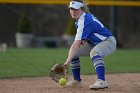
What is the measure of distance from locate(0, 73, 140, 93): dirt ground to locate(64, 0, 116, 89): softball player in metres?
0.35

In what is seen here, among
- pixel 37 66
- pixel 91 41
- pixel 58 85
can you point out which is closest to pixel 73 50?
pixel 91 41

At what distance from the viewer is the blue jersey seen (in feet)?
27.0

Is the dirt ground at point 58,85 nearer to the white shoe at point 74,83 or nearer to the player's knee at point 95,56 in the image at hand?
the white shoe at point 74,83

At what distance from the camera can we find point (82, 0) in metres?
8.52

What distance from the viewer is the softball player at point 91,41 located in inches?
322

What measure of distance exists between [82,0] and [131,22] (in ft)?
77.0

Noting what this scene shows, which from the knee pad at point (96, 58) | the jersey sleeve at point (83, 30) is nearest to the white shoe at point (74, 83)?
the knee pad at point (96, 58)

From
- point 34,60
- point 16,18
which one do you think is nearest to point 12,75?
point 34,60

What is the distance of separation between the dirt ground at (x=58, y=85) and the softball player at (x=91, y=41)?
346 mm

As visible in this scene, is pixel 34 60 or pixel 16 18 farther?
pixel 16 18

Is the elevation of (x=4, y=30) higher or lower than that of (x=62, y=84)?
higher

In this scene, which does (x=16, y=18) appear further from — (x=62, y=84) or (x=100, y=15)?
(x=62, y=84)

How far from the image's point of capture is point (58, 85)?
8.99 meters

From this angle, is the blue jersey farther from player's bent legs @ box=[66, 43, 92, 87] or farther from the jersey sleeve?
player's bent legs @ box=[66, 43, 92, 87]
